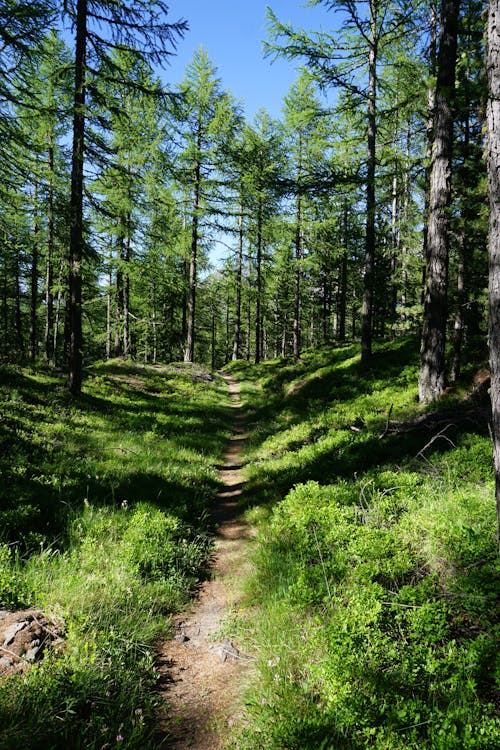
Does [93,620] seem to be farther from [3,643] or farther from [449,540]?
[449,540]

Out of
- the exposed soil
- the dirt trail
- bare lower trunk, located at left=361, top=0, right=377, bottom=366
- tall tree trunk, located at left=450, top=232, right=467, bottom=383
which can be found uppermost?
bare lower trunk, located at left=361, top=0, right=377, bottom=366

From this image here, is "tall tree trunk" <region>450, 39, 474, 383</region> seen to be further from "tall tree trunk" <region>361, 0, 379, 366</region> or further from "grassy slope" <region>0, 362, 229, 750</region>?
"grassy slope" <region>0, 362, 229, 750</region>

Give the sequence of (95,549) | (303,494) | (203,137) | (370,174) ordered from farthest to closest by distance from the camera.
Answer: (203,137)
(370,174)
(303,494)
(95,549)

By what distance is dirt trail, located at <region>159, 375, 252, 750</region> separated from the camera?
2.89 metres

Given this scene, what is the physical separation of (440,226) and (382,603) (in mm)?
7863

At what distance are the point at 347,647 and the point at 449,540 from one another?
5.26 feet

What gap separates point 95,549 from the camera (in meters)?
4.64

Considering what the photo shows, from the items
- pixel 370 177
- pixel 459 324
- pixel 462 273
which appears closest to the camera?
pixel 459 324

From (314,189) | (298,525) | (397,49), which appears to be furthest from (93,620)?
(397,49)

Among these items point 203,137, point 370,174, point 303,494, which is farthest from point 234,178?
point 303,494

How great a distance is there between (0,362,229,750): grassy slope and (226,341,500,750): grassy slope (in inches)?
37.8

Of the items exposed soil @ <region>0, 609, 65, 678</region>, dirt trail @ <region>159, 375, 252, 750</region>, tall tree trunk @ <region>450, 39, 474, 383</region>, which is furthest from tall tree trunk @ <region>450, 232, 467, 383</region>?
exposed soil @ <region>0, 609, 65, 678</region>

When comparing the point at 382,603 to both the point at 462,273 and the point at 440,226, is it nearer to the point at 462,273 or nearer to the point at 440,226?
the point at 440,226

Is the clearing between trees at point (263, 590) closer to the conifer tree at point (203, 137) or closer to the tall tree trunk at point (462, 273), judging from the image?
the tall tree trunk at point (462, 273)
